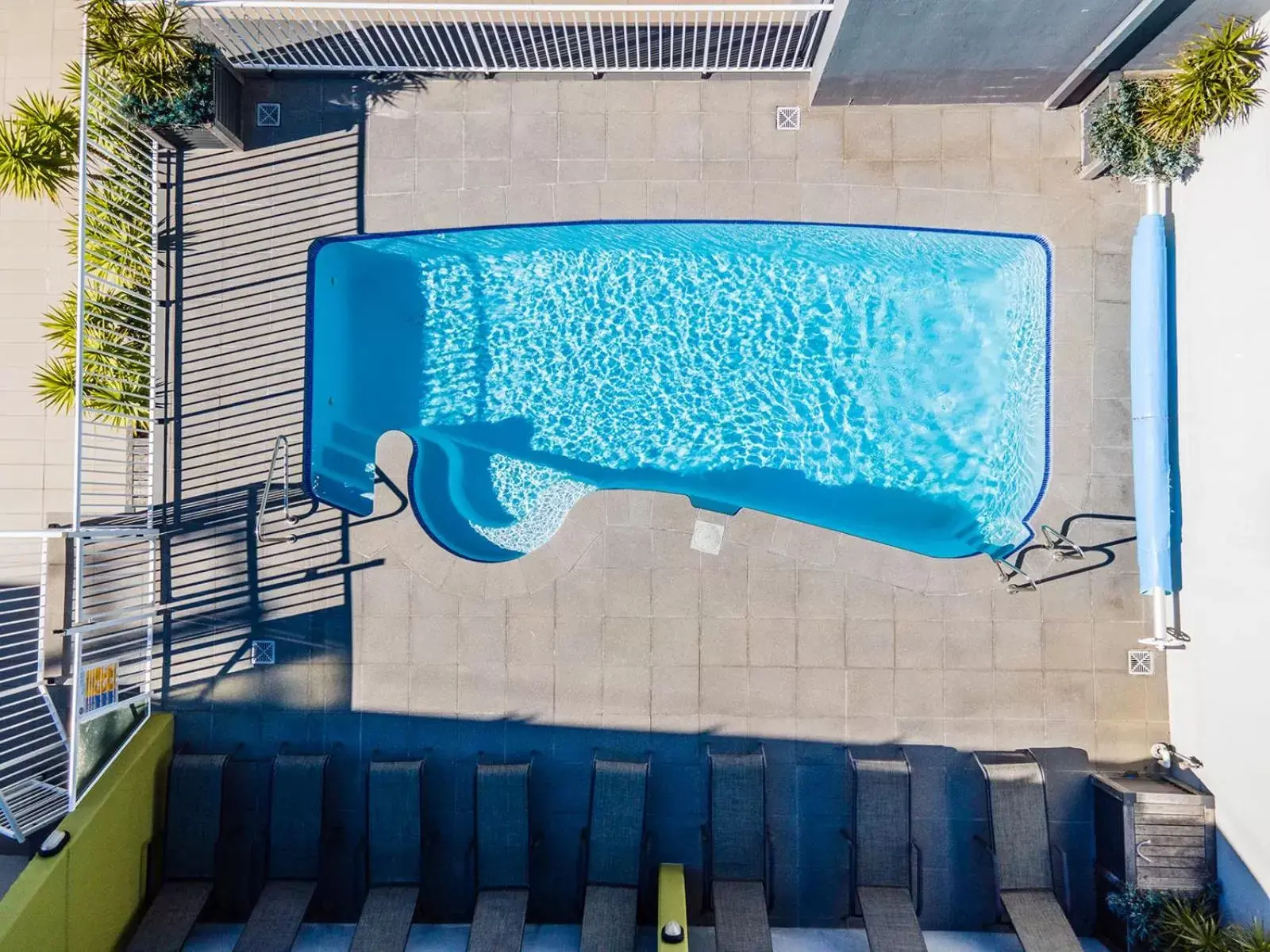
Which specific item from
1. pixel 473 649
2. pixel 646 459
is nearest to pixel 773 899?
pixel 473 649

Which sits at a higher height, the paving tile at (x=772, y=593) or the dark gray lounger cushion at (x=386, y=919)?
the paving tile at (x=772, y=593)

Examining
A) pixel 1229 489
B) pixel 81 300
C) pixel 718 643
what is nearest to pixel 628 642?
pixel 718 643

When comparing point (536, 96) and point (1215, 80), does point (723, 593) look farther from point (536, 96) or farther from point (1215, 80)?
point (1215, 80)

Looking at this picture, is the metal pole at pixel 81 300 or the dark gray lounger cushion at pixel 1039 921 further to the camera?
the dark gray lounger cushion at pixel 1039 921

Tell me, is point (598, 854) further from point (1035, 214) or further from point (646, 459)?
point (1035, 214)

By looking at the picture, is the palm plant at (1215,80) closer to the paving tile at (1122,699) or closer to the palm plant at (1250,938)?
the paving tile at (1122,699)

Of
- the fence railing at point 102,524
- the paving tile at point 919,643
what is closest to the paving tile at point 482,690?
the fence railing at point 102,524

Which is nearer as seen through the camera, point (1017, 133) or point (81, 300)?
point (81, 300)
